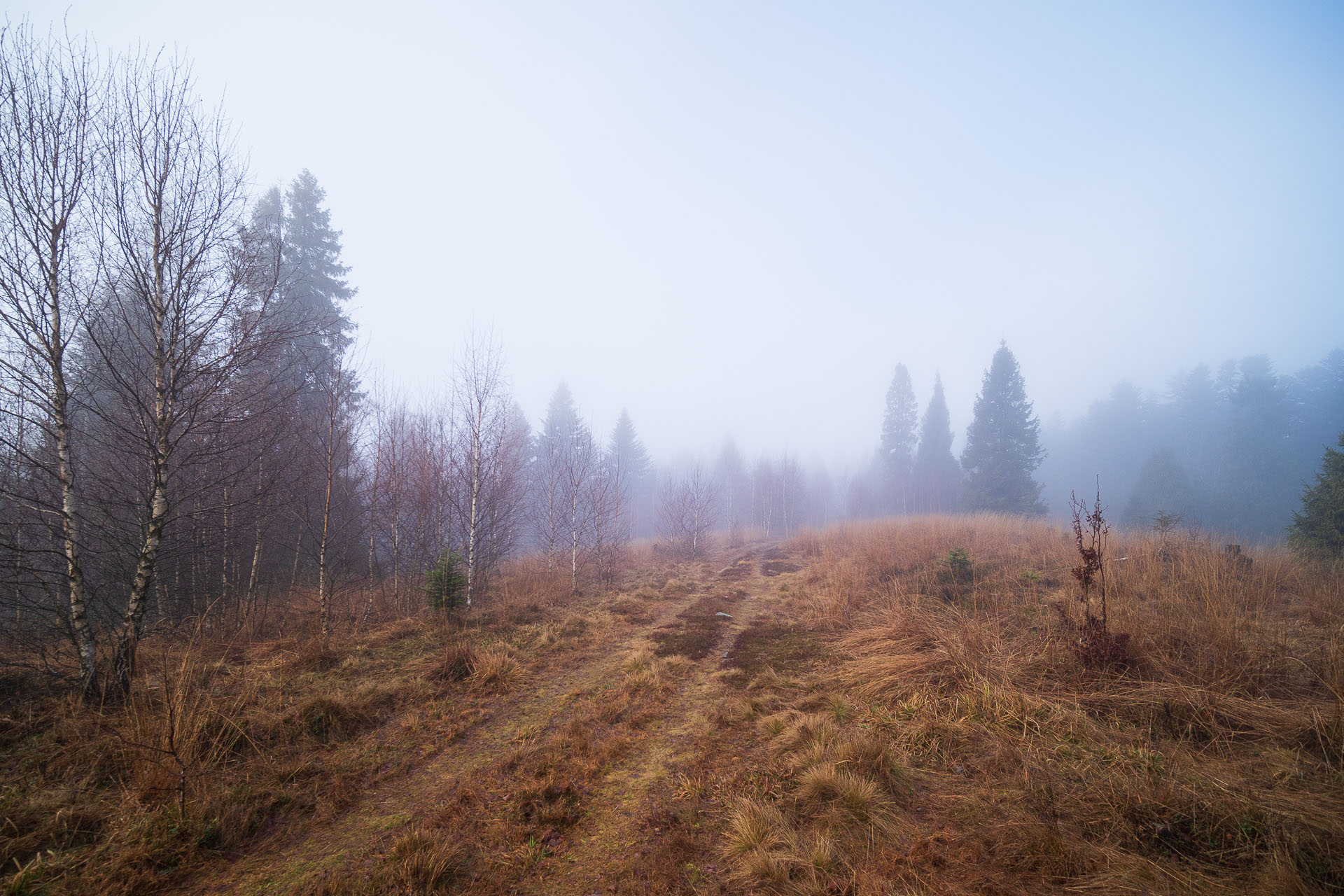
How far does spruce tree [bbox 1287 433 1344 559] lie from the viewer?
974cm

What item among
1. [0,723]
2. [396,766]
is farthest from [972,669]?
[0,723]

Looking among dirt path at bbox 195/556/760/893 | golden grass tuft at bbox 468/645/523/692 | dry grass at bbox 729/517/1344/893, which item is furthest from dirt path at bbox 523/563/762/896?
golden grass tuft at bbox 468/645/523/692

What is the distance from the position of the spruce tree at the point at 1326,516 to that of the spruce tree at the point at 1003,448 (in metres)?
18.5

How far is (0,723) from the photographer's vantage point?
3.98 metres

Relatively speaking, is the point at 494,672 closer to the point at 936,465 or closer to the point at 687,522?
Result: the point at 687,522

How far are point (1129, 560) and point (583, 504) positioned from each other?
14540mm

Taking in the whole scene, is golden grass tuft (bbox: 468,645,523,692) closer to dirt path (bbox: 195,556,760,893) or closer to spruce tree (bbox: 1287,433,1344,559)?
dirt path (bbox: 195,556,760,893)

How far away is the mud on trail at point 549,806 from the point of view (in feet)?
9.41

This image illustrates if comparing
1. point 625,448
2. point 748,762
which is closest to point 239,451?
point 748,762

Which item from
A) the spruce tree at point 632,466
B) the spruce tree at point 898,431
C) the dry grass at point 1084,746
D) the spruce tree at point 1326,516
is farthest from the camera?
the spruce tree at point 898,431

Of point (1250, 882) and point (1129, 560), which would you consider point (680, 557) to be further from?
point (1250, 882)

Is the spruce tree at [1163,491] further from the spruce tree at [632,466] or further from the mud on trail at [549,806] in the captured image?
the mud on trail at [549,806]

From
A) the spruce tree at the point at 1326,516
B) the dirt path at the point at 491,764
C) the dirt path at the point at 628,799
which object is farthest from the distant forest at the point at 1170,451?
the dirt path at the point at 491,764

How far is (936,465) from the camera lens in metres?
39.0
